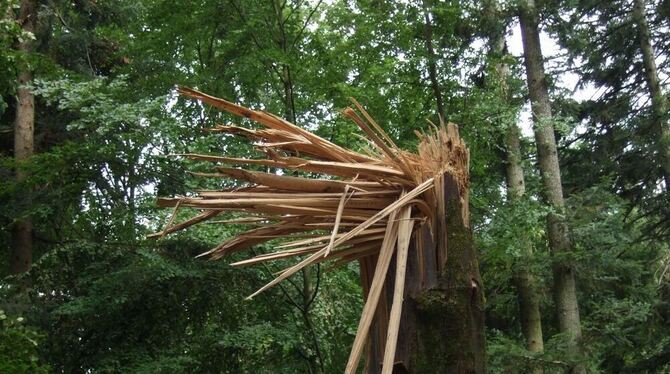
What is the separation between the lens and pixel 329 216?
88.9 inches

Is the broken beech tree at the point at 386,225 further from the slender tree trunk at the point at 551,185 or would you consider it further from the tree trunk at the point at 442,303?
the slender tree trunk at the point at 551,185

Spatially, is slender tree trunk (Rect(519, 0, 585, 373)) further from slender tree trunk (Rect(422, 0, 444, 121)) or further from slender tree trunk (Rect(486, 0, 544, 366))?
slender tree trunk (Rect(422, 0, 444, 121))

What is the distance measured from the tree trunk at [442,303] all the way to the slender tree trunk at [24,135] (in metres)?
9.43

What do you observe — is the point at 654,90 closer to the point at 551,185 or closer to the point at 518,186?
the point at 551,185

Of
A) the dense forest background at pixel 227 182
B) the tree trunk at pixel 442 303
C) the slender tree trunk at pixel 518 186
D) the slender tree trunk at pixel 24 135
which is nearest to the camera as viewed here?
the tree trunk at pixel 442 303

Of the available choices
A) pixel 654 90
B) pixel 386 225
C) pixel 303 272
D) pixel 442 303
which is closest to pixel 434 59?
pixel 303 272

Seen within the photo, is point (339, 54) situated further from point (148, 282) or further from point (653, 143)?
point (653, 143)

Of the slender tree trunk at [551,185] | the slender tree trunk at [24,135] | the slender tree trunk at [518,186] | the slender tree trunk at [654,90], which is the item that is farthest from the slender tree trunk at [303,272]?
the slender tree trunk at [654,90]

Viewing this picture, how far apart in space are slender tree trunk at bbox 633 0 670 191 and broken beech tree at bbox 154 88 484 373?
12.3 m

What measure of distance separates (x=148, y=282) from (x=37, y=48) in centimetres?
537

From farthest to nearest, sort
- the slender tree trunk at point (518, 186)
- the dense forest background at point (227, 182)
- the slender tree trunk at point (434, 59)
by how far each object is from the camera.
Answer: the slender tree trunk at point (518, 186) → the slender tree trunk at point (434, 59) → the dense forest background at point (227, 182)

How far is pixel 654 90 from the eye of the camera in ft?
47.6

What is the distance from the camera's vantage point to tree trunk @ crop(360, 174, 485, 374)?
2.03 meters

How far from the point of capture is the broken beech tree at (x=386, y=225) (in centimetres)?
204
